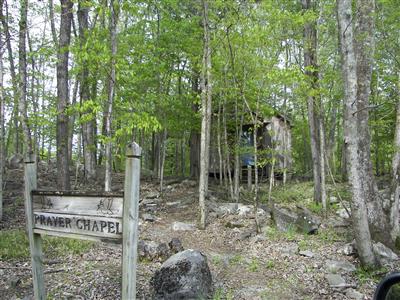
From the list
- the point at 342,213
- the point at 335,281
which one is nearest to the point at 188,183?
the point at 342,213

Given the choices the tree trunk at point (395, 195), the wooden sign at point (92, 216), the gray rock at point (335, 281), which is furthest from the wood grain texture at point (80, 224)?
the tree trunk at point (395, 195)

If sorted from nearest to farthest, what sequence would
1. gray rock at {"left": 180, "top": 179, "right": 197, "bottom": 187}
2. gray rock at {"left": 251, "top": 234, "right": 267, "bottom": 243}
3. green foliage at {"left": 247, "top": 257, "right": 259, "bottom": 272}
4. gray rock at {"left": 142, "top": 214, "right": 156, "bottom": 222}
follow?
green foliage at {"left": 247, "top": 257, "right": 259, "bottom": 272}, gray rock at {"left": 251, "top": 234, "right": 267, "bottom": 243}, gray rock at {"left": 142, "top": 214, "right": 156, "bottom": 222}, gray rock at {"left": 180, "top": 179, "right": 197, "bottom": 187}

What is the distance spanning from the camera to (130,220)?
3.05 metres

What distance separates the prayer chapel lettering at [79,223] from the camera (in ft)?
10.4

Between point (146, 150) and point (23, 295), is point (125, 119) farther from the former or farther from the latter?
point (146, 150)

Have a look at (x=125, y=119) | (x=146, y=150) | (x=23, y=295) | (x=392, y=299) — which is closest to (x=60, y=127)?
(x=125, y=119)

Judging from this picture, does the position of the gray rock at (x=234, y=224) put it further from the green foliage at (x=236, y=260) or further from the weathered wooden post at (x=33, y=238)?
the weathered wooden post at (x=33, y=238)

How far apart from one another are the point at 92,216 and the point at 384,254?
6.23 metres

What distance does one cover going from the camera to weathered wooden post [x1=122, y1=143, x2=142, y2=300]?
120 inches

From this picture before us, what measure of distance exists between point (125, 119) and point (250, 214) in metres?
5.48

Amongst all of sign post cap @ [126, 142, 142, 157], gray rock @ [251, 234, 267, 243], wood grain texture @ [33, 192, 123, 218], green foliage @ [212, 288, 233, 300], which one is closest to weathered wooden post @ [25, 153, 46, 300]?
wood grain texture @ [33, 192, 123, 218]

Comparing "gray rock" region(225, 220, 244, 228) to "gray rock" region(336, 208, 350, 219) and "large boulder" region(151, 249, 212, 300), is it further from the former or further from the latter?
"large boulder" region(151, 249, 212, 300)

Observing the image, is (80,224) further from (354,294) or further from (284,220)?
(284,220)

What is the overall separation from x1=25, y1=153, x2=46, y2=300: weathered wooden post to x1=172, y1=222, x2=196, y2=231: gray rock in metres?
5.74
